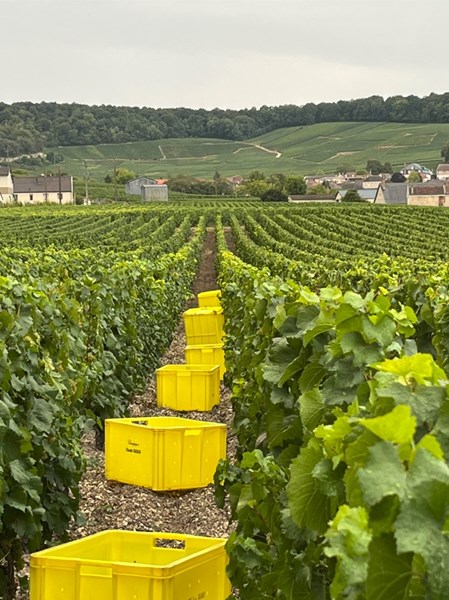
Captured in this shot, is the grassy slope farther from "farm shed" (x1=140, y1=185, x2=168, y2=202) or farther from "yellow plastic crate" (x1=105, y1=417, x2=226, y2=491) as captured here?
"yellow plastic crate" (x1=105, y1=417, x2=226, y2=491)

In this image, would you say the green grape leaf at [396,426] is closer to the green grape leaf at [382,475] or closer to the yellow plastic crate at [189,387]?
the green grape leaf at [382,475]

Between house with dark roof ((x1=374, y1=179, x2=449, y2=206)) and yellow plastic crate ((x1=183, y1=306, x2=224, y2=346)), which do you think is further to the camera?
house with dark roof ((x1=374, y1=179, x2=449, y2=206))

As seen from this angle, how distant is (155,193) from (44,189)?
46.0 ft

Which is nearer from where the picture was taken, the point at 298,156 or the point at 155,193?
the point at 155,193

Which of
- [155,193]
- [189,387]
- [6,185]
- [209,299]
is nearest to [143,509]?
[189,387]

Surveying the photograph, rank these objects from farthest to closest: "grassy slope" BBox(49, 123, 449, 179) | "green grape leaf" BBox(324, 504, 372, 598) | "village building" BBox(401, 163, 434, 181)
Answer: "grassy slope" BBox(49, 123, 449, 179), "village building" BBox(401, 163, 434, 181), "green grape leaf" BBox(324, 504, 372, 598)

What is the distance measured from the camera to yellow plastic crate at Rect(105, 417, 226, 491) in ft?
28.5

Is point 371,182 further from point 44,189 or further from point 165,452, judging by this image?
point 165,452

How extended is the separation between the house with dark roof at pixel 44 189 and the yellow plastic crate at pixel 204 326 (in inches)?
3876

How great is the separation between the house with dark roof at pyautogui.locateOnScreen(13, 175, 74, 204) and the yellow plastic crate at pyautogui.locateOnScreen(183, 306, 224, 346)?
98.5 meters

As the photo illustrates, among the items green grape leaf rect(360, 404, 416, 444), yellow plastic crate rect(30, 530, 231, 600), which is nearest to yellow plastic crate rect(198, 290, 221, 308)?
yellow plastic crate rect(30, 530, 231, 600)

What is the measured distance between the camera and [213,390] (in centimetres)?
1267

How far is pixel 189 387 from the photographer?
497 inches

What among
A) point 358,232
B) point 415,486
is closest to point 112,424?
point 415,486
